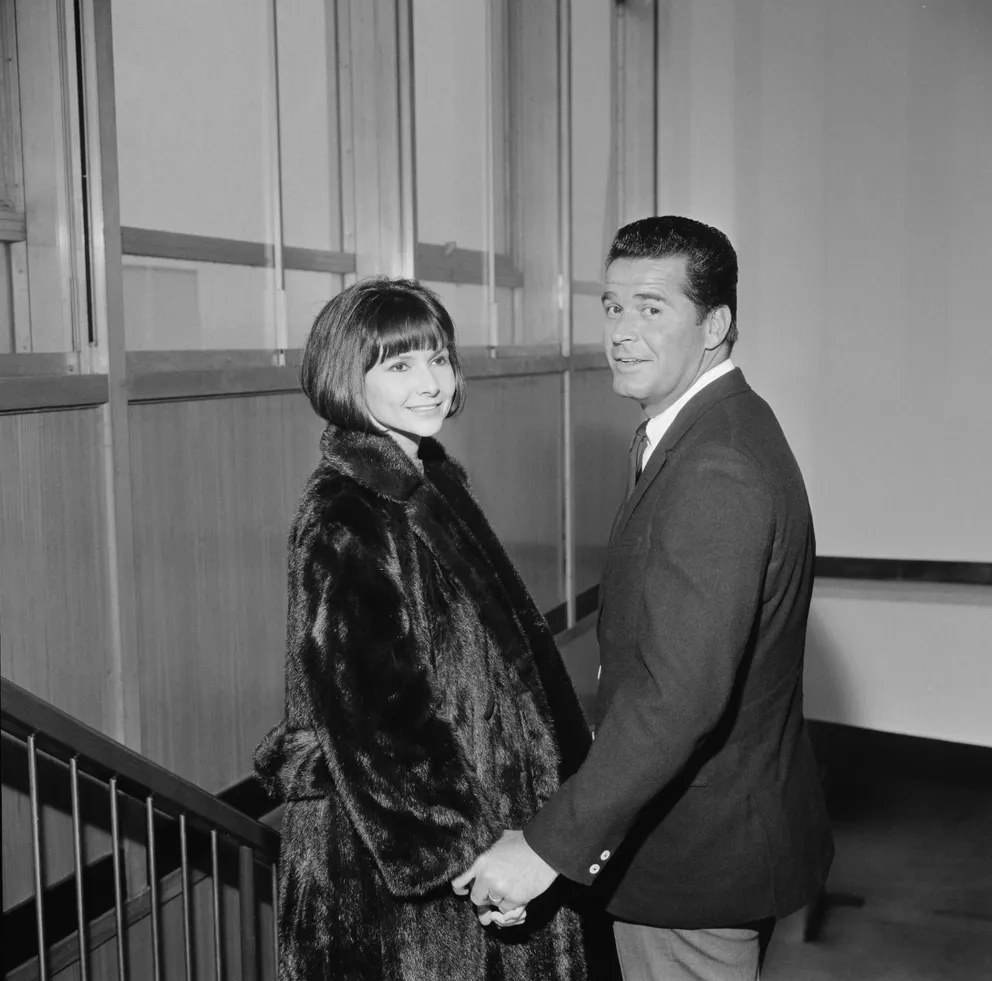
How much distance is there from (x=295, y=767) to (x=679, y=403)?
2.81 feet

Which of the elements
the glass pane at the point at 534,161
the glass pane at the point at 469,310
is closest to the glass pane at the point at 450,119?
the glass pane at the point at 469,310

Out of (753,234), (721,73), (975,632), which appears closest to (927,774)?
(975,632)

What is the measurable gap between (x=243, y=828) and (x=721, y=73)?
16.4 feet

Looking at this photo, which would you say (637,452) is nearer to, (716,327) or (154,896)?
(716,327)

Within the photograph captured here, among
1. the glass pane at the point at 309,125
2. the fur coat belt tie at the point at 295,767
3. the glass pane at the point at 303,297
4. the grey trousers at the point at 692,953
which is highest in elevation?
the glass pane at the point at 309,125

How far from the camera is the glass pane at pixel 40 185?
247 cm

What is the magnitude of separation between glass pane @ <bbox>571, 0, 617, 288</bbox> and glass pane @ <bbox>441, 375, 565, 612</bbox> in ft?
2.47

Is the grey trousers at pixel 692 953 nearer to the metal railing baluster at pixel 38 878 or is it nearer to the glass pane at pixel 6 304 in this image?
the metal railing baluster at pixel 38 878

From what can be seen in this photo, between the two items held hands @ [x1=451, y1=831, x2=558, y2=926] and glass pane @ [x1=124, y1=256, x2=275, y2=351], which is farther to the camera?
glass pane @ [x1=124, y1=256, x2=275, y2=351]

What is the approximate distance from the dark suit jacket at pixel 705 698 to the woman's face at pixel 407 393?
353 millimetres

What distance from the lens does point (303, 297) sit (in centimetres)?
361

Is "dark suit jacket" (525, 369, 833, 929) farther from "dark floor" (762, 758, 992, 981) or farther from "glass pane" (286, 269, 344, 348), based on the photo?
"dark floor" (762, 758, 992, 981)

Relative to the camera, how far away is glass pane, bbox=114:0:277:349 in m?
2.86

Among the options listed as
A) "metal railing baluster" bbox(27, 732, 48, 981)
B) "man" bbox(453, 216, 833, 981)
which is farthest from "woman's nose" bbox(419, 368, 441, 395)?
"metal railing baluster" bbox(27, 732, 48, 981)
